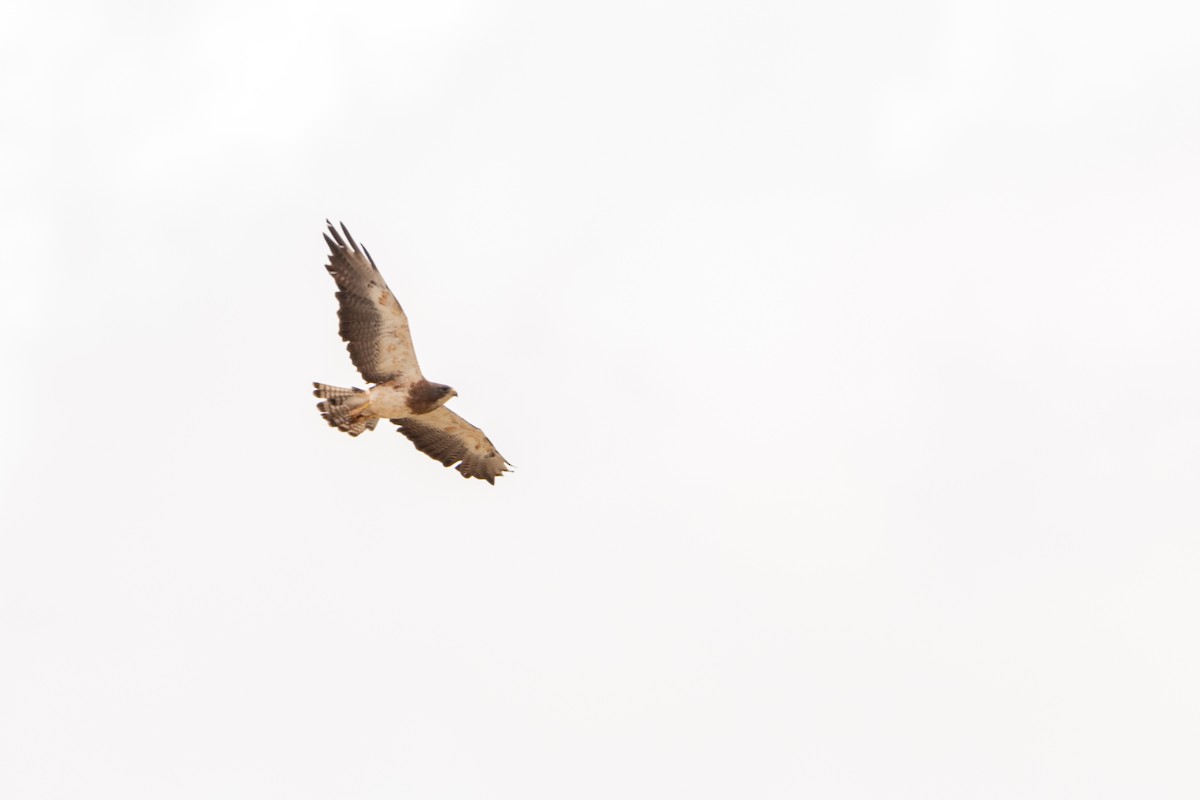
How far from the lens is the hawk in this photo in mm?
35188

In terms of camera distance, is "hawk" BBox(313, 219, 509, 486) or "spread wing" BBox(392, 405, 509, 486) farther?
"spread wing" BBox(392, 405, 509, 486)

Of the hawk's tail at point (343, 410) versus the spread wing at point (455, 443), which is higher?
the spread wing at point (455, 443)

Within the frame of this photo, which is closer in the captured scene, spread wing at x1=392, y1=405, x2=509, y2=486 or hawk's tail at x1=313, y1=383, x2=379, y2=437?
hawk's tail at x1=313, y1=383, x2=379, y2=437

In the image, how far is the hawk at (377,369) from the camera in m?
35.2

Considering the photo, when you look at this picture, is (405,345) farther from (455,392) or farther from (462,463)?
(462,463)

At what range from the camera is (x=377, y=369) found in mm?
36125

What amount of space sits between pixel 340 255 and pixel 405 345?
1.87 meters

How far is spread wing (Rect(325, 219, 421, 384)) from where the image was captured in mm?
35156

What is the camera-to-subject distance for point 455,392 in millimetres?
36312

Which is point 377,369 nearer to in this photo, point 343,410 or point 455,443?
point 343,410

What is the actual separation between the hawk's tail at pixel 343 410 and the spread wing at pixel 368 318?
1.68ft

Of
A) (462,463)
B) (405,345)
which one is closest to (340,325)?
(405,345)

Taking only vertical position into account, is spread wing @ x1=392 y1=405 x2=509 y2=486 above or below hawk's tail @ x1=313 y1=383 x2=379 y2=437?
above

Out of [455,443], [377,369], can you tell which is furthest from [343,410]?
[455,443]
